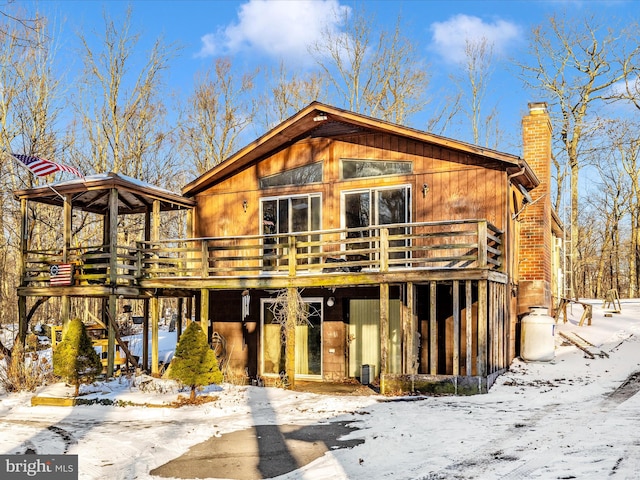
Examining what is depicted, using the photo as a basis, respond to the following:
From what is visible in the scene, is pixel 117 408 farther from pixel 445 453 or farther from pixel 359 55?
pixel 359 55

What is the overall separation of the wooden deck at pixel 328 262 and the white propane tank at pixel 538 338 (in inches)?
78.0

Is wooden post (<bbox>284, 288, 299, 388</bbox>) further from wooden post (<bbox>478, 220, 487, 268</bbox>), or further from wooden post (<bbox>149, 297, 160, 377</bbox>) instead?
wooden post (<bbox>478, 220, 487, 268</bbox>)

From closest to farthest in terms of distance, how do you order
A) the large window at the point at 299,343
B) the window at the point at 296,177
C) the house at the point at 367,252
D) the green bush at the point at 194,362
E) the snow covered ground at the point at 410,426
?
the snow covered ground at the point at 410,426
the green bush at the point at 194,362
the house at the point at 367,252
the large window at the point at 299,343
the window at the point at 296,177

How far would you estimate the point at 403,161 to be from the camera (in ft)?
50.6

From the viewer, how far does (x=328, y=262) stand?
15805 mm

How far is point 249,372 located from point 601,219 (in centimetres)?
3894

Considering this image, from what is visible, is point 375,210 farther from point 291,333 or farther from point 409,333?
point 291,333

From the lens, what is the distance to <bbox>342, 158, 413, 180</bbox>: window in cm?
1545

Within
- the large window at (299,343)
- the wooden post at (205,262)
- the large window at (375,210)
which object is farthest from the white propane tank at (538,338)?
the wooden post at (205,262)

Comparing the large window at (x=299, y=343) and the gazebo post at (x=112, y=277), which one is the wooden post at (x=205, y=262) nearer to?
the large window at (x=299, y=343)

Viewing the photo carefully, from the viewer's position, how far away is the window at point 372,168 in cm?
1545

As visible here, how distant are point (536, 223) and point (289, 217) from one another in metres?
6.77

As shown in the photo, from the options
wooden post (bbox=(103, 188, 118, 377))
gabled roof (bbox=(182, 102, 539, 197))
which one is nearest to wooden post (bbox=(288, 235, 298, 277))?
gabled roof (bbox=(182, 102, 539, 197))

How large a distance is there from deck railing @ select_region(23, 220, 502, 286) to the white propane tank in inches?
84.1
